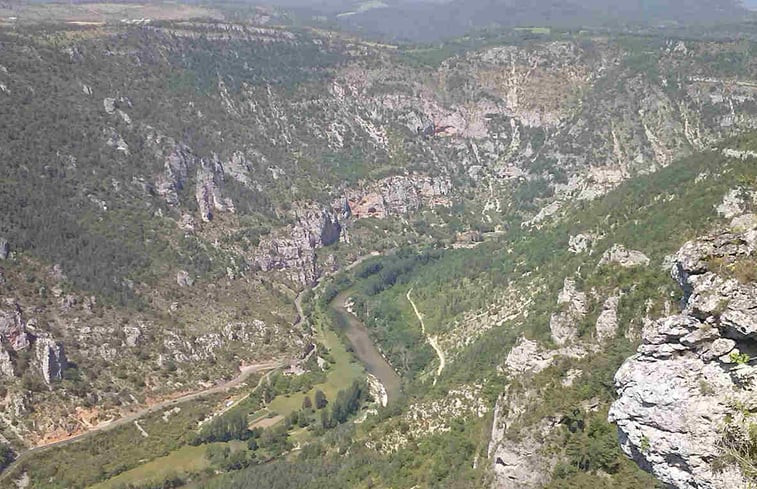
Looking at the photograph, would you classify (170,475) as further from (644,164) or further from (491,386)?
(644,164)

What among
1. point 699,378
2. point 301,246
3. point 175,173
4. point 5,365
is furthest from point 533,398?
point 175,173

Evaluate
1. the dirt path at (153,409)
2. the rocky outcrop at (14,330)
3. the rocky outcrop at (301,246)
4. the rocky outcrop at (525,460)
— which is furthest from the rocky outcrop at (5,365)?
the rocky outcrop at (525,460)

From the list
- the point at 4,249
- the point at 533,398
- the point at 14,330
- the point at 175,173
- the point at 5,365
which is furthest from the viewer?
the point at 175,173

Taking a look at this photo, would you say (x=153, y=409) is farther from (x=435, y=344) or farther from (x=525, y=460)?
(x=525, y=460)

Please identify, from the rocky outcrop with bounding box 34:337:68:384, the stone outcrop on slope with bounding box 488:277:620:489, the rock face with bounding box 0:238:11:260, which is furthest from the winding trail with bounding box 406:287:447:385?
the rock face with bounding box 0:238:11:260

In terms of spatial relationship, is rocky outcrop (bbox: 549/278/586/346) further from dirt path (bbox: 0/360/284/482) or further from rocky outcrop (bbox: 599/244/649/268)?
dirt path (bbox: 0/360/284/482)

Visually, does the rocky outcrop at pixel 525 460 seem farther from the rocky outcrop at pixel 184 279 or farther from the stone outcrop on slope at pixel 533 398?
the rocky outcrop at pixel 184 279

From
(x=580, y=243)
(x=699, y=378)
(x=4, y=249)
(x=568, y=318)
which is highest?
(x=699, y=378)
